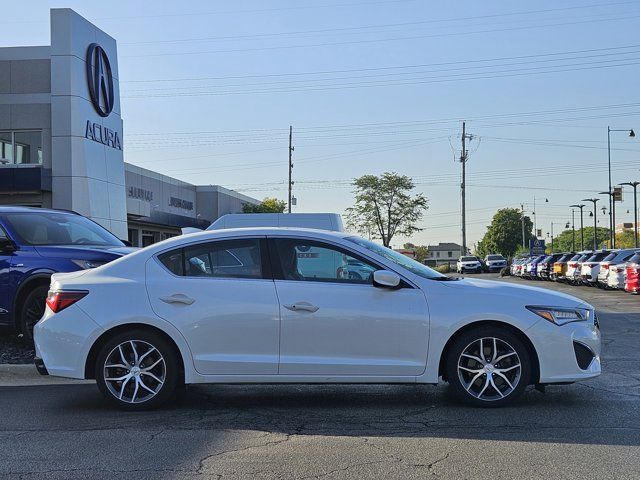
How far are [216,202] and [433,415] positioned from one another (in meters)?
48.2

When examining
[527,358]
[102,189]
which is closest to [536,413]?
[527,358]

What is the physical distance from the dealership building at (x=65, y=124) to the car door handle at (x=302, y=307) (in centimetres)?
1873

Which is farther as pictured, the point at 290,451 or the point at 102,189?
the point at 102,189

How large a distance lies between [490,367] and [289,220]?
5.52 meters

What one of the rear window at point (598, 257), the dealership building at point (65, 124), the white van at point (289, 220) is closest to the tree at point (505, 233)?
the rear window at point (598, 257)

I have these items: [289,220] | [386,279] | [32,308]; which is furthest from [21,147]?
[386,279]

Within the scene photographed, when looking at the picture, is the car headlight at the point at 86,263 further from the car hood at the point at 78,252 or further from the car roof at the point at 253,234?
the car roof at the point at 253,234

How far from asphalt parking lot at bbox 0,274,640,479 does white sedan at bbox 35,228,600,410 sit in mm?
333

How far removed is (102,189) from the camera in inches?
965

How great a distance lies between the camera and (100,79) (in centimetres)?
2439

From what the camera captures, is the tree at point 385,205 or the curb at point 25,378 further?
the tree at point 385,205

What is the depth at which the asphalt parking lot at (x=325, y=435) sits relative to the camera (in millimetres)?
4762

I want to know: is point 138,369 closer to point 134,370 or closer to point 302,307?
point 134,370

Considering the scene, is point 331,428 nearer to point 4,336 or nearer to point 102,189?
point 4,336
